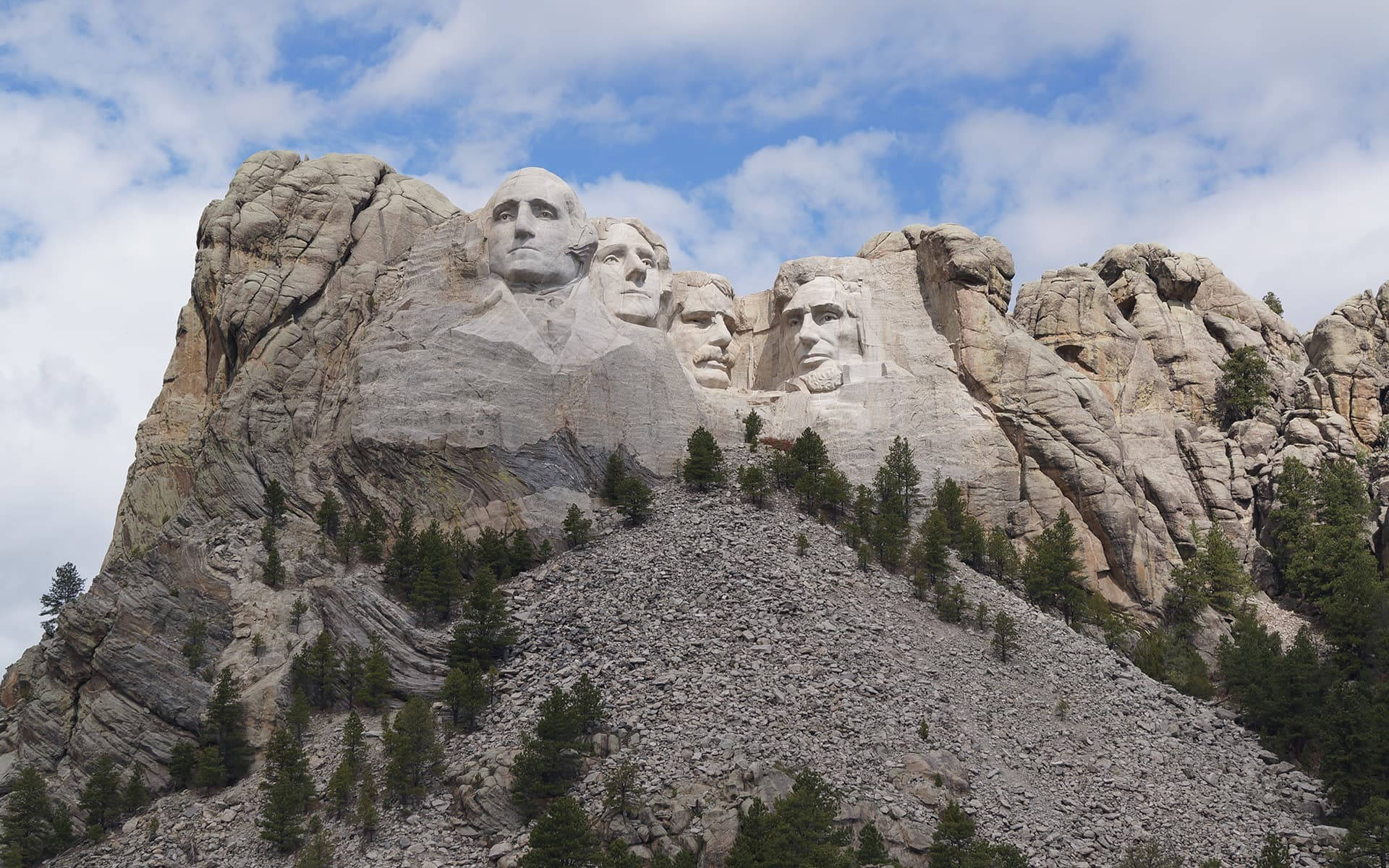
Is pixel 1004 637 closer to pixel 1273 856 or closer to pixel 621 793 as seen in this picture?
pixel 1273 856

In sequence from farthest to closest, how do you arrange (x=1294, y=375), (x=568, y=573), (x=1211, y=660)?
(x=1294, y=375), (x=1211, y=660), (x=568, y=573)

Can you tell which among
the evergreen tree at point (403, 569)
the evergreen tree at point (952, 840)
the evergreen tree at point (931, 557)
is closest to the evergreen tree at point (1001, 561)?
the evergreen tree at point (931, 557)

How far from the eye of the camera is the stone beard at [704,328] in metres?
73.0

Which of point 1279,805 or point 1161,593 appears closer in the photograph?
point 1279,805

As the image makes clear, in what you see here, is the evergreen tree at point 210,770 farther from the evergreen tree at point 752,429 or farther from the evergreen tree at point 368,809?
the evergreen tree at point 752,429

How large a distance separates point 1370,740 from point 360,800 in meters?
26.8

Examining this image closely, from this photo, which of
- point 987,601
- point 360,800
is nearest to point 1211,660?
point 987,601

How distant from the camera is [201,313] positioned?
235ft

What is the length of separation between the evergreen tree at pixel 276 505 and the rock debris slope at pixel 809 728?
817cm

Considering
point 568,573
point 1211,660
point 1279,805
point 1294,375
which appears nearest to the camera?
point 1279,805

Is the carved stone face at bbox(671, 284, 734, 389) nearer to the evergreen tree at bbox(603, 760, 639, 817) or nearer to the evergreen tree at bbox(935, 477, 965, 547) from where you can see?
the evergreen tree at bbox(935, 477, 965, 547)

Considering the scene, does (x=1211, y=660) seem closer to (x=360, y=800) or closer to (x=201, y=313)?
(x=360, y=800)

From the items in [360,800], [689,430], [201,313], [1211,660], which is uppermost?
[201,313]

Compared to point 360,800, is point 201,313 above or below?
above
